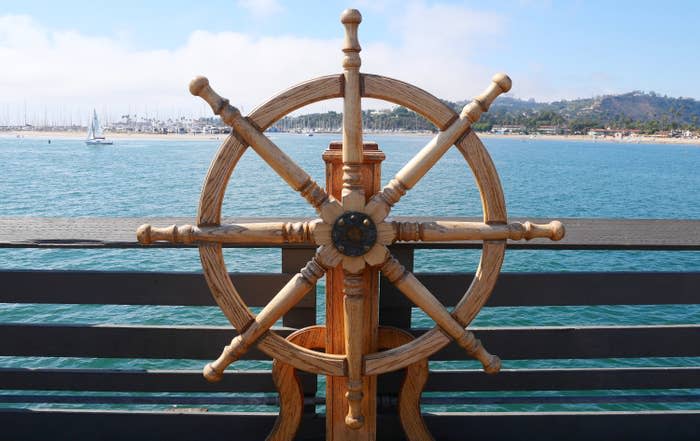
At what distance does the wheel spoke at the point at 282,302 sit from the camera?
164cm

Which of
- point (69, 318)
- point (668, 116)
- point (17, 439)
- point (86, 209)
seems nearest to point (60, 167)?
point (86, 209)

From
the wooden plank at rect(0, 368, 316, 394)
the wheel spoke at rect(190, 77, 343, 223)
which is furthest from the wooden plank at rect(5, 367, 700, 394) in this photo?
the wheel spoke at rect(190, 77, 343, 223)

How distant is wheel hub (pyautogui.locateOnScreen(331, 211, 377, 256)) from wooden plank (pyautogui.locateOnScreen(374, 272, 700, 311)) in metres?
0.45

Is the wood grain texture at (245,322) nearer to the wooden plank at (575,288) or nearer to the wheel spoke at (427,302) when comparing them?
the wheel spoke at (427,302)

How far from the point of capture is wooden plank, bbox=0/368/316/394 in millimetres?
2088

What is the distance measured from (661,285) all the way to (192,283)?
1.73 metres

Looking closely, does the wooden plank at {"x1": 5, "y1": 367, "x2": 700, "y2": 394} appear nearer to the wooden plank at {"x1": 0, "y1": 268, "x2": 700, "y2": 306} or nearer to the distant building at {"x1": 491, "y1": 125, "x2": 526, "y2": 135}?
the wooden plank at {"x1": 0, "y1": 268, "x2": 700, "y2": 306}

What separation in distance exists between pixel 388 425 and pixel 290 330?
522 millimetres

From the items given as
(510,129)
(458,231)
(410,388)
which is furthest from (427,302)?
(510,129)

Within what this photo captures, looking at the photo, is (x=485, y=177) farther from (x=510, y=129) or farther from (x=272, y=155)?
(x=510, y=129)

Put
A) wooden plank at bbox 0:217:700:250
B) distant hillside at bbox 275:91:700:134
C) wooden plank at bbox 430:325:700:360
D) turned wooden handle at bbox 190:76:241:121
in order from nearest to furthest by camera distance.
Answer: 1. turned wooden handle at bbox 190:76:241:121
2. wooden plank at bbox 0:217:700:250
3. wooden plank at bbox 430:325:700:360
4. distant hillside at bbox 275:91:700:134

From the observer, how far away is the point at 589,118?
155m

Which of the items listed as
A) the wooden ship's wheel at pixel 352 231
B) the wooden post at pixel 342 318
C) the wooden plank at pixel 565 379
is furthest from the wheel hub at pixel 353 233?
the wooden plank at pixel 565 379

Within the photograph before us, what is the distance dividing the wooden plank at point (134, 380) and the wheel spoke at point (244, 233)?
2.20 feet
